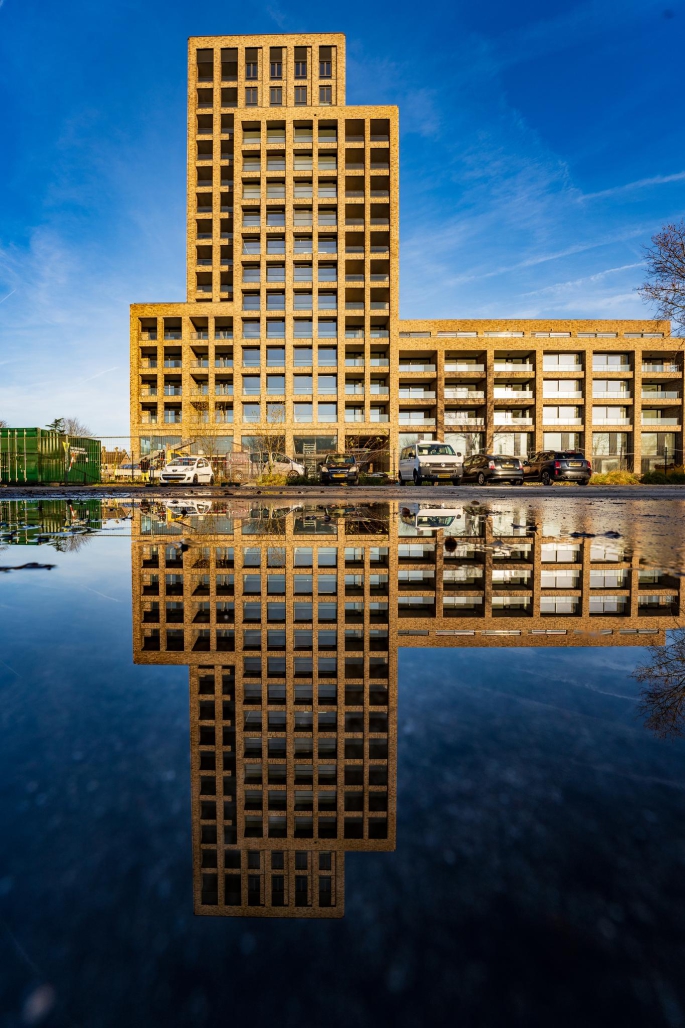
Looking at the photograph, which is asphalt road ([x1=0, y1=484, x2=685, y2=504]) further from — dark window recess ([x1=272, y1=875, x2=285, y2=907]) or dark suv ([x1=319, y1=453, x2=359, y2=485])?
dark window recess ([x1=272, y1=875, x2=285, y2=907])

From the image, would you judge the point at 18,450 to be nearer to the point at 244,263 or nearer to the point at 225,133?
the point at 244,263

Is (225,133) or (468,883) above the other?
Answer: (225,133)

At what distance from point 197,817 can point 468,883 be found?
0.52 metres

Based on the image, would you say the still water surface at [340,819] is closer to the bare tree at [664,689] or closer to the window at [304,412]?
the bare tree at [664,689]

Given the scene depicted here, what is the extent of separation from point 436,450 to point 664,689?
26734 millimetres

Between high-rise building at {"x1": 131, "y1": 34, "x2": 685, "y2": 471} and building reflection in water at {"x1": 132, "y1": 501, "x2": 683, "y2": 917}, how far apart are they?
43121 millimetres

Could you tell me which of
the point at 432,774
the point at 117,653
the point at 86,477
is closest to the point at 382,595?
the point at 117,653

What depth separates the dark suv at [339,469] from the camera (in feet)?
94.7

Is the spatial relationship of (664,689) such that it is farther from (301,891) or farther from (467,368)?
(467,368)

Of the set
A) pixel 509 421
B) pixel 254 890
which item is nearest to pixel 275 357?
pixel 509 421

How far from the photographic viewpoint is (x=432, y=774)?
109cm

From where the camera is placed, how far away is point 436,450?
91.0ft

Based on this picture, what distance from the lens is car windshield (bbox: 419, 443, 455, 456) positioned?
90.4 feet

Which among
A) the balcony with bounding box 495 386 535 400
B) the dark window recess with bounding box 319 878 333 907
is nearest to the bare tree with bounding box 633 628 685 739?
the dark window recess with bounding box 319 878 333 907
